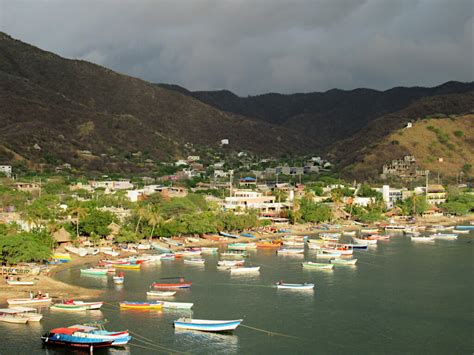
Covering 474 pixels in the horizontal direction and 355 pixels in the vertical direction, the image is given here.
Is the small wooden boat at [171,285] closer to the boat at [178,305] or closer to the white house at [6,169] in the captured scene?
the boat at [178,305]

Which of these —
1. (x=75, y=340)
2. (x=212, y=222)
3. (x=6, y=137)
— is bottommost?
(x=75, y=340)

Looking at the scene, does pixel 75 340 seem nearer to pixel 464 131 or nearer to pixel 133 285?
pixel 133 285

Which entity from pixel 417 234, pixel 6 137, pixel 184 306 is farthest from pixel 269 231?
pixel 6 137

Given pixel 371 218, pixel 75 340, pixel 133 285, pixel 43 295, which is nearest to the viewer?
pixel 75 340

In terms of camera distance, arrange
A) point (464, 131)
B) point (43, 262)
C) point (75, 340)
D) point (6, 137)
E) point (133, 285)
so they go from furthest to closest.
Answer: point (464, 131), point (6, 137), point (43, 262), point (133, 285), point (75, 340)

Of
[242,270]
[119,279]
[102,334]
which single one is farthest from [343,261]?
[102,334]

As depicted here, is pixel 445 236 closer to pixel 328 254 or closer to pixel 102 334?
pixel 328 254

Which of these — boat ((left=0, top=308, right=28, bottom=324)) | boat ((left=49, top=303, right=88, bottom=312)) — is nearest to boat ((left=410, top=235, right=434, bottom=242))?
boat ((left=49, top=303, right=88, bottom=312))

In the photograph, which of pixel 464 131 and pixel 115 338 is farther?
pixel 464 131
